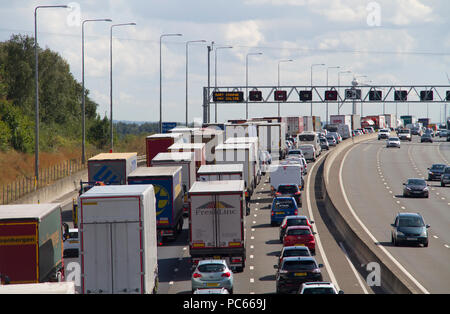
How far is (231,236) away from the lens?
26.8 m

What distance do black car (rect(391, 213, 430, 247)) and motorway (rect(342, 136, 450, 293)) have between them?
344 mm

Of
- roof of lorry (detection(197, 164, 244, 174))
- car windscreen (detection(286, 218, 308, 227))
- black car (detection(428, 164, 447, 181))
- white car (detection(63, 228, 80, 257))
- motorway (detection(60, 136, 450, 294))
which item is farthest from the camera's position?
black car (detection(428, 164, 447, 181))

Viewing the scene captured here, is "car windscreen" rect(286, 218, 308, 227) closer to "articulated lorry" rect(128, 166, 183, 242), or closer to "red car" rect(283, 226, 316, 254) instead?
"red car" rect(283, 226, 316, 254)

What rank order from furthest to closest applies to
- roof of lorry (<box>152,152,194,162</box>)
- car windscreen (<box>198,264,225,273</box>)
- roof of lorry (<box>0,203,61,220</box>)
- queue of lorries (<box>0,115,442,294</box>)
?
roof of lorry (<box>152,152,194,162</box>)
car windscreen (<box>198,264,225,273</box>)
roof of lorry (<box>0,203,61,220</box>)
queue of lorries (<box>0,115,442,294</box>)

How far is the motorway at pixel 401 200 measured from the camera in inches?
1108

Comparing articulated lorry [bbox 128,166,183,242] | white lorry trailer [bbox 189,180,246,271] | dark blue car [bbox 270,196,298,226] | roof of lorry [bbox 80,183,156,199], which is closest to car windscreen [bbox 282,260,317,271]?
roof of lorry [bbox 80,183,156,199]

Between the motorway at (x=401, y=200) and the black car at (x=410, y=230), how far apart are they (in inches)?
13.5

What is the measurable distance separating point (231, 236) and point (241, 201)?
1235 millimetres

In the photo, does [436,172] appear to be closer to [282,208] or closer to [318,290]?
[282,208]

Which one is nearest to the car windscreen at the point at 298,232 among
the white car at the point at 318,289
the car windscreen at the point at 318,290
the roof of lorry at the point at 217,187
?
the roof of lorry at the point at 217,187

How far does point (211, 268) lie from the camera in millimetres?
22609

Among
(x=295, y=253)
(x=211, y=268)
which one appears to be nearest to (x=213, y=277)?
(x=211, y=268)

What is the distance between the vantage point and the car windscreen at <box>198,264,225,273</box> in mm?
22500
